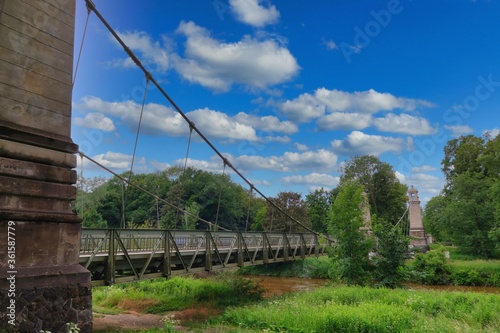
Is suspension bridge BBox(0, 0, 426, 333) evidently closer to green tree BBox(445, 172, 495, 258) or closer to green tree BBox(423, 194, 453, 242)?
green tree BBox(445, 172, 495, 258)

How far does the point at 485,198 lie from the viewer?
2912 centimetres

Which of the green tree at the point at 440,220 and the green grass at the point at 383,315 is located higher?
the green tree at the point at 440,220

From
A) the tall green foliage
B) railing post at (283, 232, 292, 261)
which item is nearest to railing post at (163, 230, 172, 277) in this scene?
railing post at (283, 232, 292, 261)

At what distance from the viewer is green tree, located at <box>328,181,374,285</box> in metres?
16.3

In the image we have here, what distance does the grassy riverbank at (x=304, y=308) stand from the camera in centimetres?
924

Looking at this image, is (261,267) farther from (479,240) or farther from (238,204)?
(238,204)

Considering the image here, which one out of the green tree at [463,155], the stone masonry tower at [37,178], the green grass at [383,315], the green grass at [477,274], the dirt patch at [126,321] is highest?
the green tree at [463,155]

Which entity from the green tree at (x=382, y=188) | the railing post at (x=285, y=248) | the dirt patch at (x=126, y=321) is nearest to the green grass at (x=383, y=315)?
the dirt patch at (x=126, y=321)

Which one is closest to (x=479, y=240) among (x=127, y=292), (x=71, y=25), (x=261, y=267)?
(x=261, y=267)

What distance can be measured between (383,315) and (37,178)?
8.30 metres

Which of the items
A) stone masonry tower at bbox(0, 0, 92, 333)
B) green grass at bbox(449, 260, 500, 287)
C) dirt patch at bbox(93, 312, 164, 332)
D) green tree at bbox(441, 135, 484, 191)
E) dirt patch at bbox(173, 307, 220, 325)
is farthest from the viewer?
green tree at bbox(441, 135, 484, 191)

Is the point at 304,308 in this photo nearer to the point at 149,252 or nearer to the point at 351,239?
the point at 149,252

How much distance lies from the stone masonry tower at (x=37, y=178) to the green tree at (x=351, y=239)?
483 inches

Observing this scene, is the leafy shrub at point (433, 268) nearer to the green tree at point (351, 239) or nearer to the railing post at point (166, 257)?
the green tree at point (351, 239)
